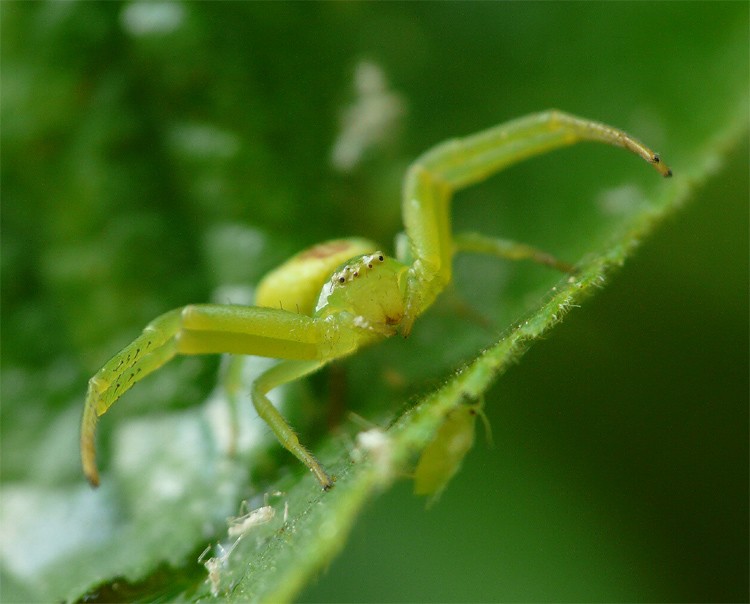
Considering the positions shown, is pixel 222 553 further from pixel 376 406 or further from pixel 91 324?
pixel 91 324

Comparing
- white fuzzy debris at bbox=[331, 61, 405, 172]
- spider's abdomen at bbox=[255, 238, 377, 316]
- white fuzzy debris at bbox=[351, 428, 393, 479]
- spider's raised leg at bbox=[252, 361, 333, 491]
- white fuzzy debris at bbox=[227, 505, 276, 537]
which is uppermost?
white fuzzy debris at bbox=[331, 61, 405, 172]

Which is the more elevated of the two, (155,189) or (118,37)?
(118,37)

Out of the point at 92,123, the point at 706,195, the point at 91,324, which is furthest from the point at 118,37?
the point at 706,195

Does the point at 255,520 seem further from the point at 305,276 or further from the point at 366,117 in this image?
the point at 366,117

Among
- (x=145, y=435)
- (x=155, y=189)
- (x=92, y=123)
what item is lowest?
(x=145, y=435)

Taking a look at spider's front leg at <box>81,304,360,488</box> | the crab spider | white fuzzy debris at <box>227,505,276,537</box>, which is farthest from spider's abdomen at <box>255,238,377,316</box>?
white fuzzy debris at <box>227,505,276,537</box>

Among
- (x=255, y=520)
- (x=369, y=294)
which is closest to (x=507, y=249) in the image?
(x=369, y=294)

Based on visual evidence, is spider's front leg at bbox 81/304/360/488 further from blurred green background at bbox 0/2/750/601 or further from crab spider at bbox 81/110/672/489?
blurred green background at bbox 0/2/750/601
